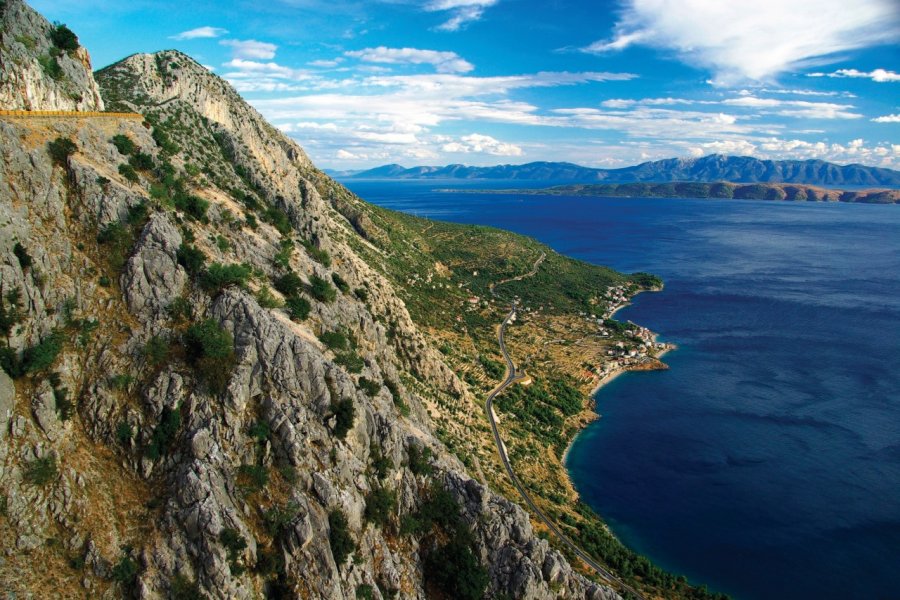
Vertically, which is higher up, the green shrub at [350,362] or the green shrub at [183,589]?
the green shrub at [350,362]

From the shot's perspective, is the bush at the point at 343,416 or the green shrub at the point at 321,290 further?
the green shrub at the point at 321,290

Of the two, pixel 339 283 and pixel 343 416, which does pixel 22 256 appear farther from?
pixel 339 283

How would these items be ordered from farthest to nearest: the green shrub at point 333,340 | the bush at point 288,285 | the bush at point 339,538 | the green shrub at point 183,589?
the bush at point 288,285 → the green shrub at point 333,340 → the bush at point 339,538 → the green shrub at point 183,589

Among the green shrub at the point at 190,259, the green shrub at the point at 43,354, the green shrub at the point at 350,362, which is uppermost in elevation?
the green shrub at the point at 190,259

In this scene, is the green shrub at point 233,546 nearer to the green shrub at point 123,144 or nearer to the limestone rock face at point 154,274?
the limestone rock face at point 154,274

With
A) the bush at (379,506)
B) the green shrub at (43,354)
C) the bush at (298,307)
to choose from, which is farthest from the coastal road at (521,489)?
the green shrub at (43,354)

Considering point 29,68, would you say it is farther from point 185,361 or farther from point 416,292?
point 416,292

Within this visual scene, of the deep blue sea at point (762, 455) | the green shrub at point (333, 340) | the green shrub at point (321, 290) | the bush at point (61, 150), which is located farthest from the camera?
the deep blue sea at point (762, 455)

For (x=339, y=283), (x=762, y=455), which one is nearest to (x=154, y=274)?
(x=339, y=283)
